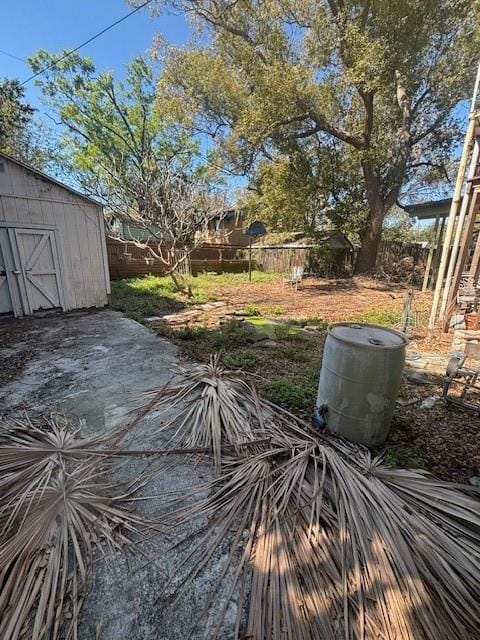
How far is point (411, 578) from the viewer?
1.17 meters

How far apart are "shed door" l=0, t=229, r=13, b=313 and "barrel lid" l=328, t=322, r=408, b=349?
6288 millimetres

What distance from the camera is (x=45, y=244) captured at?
614 cm

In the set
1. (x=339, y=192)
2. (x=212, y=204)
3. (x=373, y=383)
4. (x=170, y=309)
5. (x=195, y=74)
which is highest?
(x=195, y=74)

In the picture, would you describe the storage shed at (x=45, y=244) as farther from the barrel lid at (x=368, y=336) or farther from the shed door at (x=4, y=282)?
the barrel lid at (x=368, y=336)

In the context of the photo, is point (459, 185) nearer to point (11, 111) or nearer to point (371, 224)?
point (371, 224)

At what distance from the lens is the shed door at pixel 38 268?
587 cm

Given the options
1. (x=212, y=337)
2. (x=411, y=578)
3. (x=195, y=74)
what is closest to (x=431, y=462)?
(x=411, y=578)

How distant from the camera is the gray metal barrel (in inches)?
80.4

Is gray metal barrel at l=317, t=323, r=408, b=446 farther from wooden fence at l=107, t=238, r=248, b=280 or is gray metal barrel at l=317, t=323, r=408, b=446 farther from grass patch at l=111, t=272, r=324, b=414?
wooden fence at l=107, t=238, r=248, b=280

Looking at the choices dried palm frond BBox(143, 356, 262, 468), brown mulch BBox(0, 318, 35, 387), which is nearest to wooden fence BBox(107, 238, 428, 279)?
brown mulch BBox(0, 318, 35, 387)

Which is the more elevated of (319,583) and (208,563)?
(319,583)

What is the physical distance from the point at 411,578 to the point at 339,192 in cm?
1365

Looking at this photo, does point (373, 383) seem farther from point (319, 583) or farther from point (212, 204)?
point (212, 204)

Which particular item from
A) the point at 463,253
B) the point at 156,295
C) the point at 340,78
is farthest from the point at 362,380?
the point at 340,78
